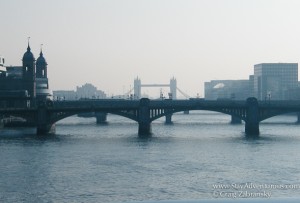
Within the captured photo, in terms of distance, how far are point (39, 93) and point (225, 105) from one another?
259 feet

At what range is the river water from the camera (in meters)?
44.4

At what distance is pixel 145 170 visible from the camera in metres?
56.7

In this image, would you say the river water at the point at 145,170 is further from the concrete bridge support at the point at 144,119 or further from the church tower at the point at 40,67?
the church tower at the point at 40,67

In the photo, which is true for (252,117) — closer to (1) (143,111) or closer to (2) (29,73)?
(1) (143,111)

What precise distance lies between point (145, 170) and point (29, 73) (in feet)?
365

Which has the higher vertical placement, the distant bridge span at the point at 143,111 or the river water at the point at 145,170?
the distant bridge span at the point at 143,111

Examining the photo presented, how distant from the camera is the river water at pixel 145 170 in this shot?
146 ft

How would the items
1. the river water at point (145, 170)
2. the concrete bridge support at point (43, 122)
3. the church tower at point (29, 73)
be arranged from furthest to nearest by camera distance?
the church tower at point (29, 73), the concrete bridge support at point (43, 122), the river water at point (145, 170)

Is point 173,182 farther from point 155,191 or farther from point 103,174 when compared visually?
point 103,174

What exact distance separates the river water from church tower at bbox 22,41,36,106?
233 ft

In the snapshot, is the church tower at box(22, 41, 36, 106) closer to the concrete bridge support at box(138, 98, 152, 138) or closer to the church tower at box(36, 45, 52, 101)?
the church tower at box(36, 45, 52, 101)

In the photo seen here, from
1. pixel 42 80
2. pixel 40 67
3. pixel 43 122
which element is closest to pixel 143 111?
pixel 43 122

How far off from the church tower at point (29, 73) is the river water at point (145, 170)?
2796 inches

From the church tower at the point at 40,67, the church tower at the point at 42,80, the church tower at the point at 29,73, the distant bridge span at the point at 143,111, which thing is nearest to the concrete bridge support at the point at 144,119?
the distant bridge span at the point at 143,111
